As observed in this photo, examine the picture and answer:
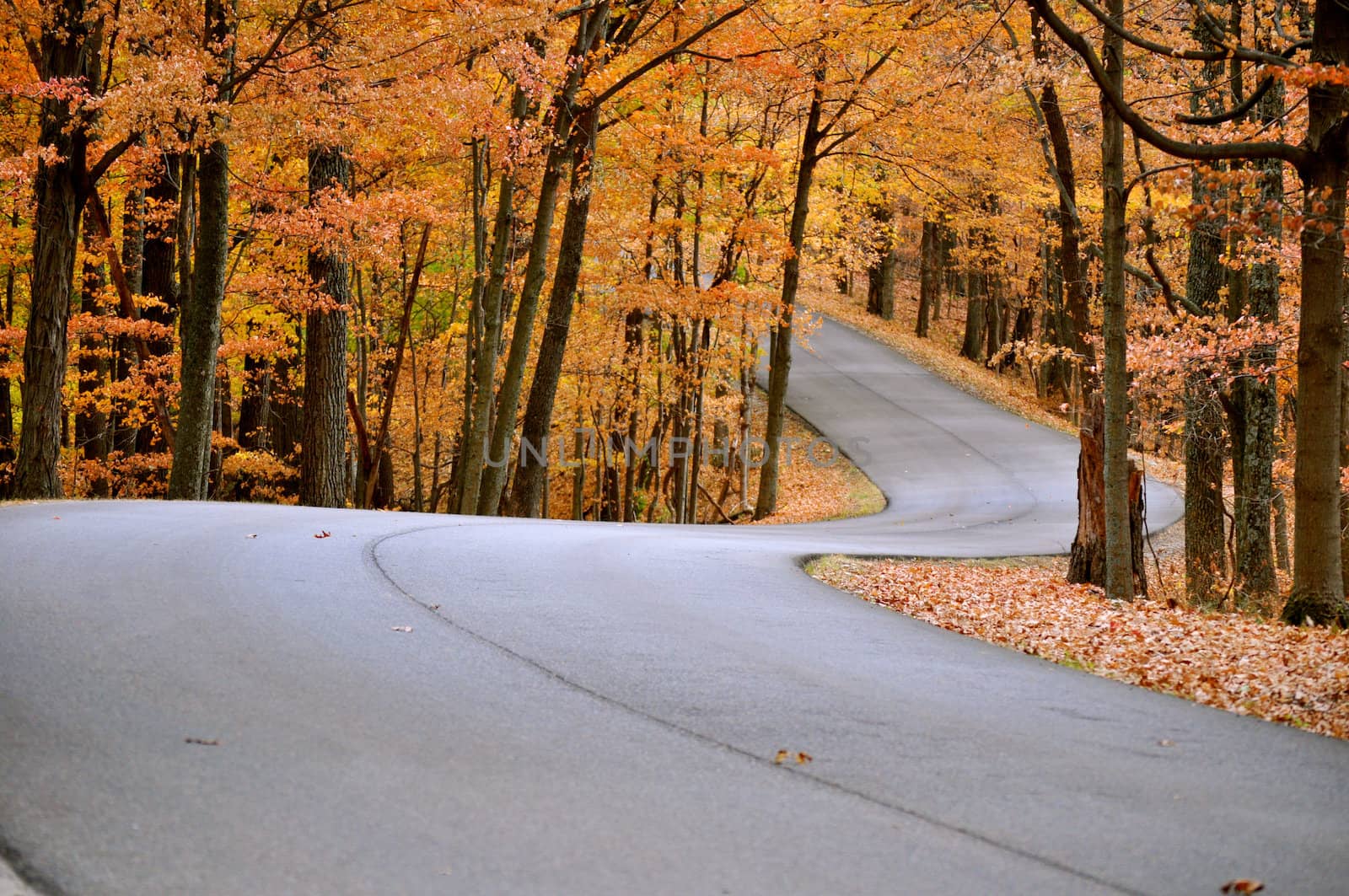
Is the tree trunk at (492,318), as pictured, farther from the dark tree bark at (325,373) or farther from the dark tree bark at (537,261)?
the dark tree bark at (325,373)

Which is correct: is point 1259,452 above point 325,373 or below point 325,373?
below

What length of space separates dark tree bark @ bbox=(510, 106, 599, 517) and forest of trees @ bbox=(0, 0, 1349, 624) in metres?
0.07

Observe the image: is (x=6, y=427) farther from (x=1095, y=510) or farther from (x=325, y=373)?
(x=1095, y=510)

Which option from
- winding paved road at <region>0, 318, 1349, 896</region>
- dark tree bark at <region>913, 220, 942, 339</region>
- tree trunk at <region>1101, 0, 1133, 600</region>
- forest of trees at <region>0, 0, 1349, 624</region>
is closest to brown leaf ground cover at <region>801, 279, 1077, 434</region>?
dark tree bark at <region>913, 220, 942, 339</region>

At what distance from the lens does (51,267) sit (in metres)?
16.0

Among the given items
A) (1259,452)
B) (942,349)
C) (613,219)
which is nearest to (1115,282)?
(1259,452)

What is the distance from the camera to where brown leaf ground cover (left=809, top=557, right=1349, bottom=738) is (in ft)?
24.0

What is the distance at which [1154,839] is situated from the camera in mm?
4227

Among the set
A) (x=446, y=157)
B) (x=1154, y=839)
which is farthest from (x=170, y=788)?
(x=446, y=157)

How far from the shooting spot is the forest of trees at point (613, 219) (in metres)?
12.0

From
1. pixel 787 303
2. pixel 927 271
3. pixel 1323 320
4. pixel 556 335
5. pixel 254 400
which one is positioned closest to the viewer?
pixel 1323 320

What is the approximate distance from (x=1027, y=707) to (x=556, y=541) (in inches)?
279

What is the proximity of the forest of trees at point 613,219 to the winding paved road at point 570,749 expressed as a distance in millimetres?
3705

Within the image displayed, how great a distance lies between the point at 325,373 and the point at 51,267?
5.23 m
